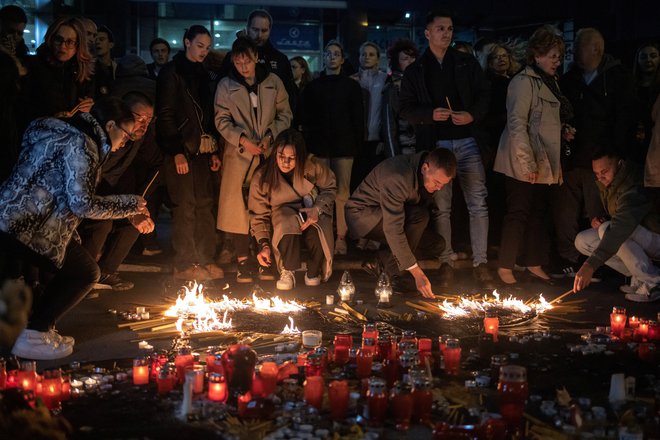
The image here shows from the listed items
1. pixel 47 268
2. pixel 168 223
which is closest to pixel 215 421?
pixel 47 268

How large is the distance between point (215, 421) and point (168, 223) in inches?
359

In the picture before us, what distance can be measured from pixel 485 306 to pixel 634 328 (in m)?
1.47

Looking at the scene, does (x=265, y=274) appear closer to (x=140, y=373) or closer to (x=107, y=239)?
(x=107, y=239)

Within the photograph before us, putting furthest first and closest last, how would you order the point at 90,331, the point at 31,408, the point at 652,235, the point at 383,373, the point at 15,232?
1. the point at 652,235
2. the point at 90,331
3. the point at 15,232
4. the point at 383,373
5. the point at 31,408

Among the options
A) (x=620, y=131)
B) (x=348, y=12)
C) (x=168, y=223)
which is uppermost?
(x=348, y=12)

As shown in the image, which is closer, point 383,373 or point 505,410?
point 505,410

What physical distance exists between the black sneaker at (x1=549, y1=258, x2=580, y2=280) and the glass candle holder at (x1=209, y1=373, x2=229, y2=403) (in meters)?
5.18

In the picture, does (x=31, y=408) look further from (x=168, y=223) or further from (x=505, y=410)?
(x=168, y=223)

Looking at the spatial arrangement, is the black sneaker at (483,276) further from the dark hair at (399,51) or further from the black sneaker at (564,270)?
the dark hair at (399,51)

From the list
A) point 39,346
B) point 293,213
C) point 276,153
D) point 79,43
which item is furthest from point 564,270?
point 39,346

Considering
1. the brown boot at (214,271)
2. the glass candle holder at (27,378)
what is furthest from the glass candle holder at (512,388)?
the brown boot at (214,271)

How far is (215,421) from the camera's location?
4.41 metres

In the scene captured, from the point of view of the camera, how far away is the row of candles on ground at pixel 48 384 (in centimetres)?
457

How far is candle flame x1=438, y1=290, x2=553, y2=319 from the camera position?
717 centimetres
